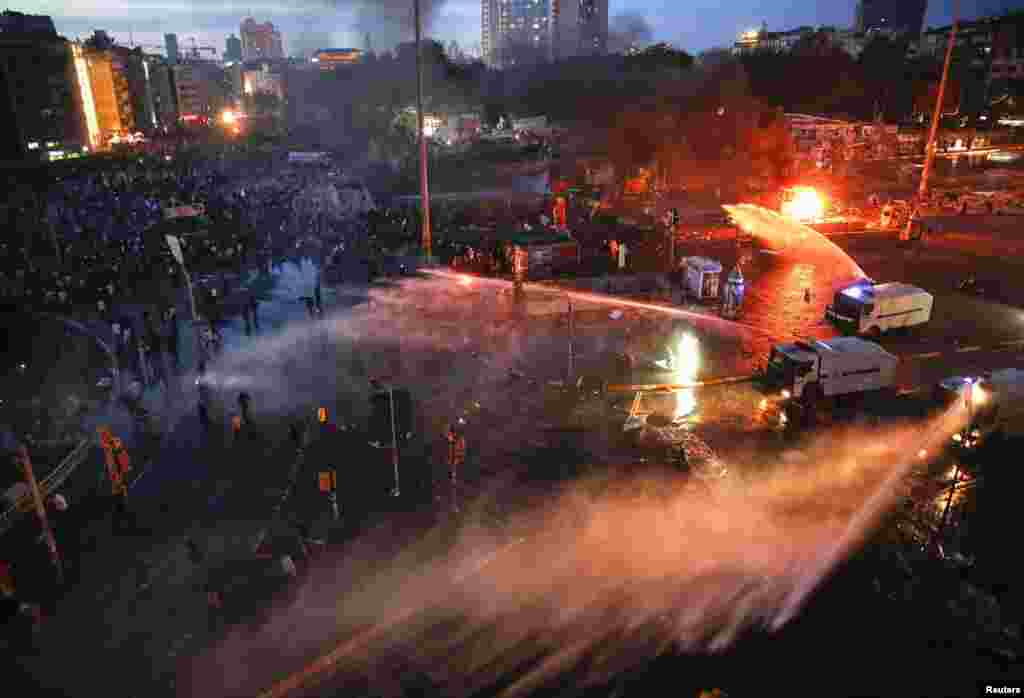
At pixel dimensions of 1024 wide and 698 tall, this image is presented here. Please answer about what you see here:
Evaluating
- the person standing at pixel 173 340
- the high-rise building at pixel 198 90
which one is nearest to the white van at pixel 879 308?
the person standing at pixel 173 340

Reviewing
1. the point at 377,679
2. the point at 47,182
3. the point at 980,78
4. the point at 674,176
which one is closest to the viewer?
the point at 377,679

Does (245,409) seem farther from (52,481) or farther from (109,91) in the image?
(109,91)

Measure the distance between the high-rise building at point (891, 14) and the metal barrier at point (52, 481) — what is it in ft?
668

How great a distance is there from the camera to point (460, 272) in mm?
23672

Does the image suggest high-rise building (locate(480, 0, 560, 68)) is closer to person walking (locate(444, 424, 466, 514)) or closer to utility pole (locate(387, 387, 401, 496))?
person walking (locate(444, 424, 466, 514))

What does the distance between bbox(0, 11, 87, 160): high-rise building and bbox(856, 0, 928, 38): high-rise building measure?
179m

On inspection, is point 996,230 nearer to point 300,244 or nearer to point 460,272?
point 460,272

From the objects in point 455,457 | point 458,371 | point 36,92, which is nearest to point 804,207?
point 458,371

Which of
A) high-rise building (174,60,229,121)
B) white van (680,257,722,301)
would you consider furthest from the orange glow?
high-rise building (174,60,229,121)

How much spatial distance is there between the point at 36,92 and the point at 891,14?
193612 millimetres

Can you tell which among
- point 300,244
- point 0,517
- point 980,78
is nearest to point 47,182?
point 300,244

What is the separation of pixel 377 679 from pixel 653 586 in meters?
3.55

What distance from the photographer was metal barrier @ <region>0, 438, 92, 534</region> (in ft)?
33.0

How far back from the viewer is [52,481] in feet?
37.4
